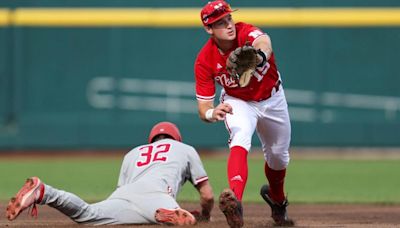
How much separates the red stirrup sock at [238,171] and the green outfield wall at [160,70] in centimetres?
947

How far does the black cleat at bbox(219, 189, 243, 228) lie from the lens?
207 inches

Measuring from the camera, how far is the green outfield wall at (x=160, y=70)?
15.3 metres

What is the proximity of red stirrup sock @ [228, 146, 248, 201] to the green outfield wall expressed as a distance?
9.47 meters

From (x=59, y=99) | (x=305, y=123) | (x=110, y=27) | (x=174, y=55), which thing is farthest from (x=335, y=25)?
(x=59, y=99)

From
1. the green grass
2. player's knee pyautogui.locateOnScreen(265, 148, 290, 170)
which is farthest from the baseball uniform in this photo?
the green grass

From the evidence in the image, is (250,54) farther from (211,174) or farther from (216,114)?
(211,174)

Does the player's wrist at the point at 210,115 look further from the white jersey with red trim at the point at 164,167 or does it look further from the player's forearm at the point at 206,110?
the white jersey with red trim at the point at 164,167

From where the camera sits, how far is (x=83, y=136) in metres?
15.2

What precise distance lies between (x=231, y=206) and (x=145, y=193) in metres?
0.89

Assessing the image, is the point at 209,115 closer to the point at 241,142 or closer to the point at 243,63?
the point at 241,142

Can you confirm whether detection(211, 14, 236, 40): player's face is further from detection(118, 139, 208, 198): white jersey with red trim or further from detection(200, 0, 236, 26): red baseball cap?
detection(118, 139, 208, 198): white jersey with red trim

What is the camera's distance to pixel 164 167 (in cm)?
617

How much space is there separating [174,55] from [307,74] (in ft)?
7.64

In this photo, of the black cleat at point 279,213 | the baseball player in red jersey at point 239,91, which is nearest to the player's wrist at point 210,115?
the baseball player in red jersey at point 239,91
